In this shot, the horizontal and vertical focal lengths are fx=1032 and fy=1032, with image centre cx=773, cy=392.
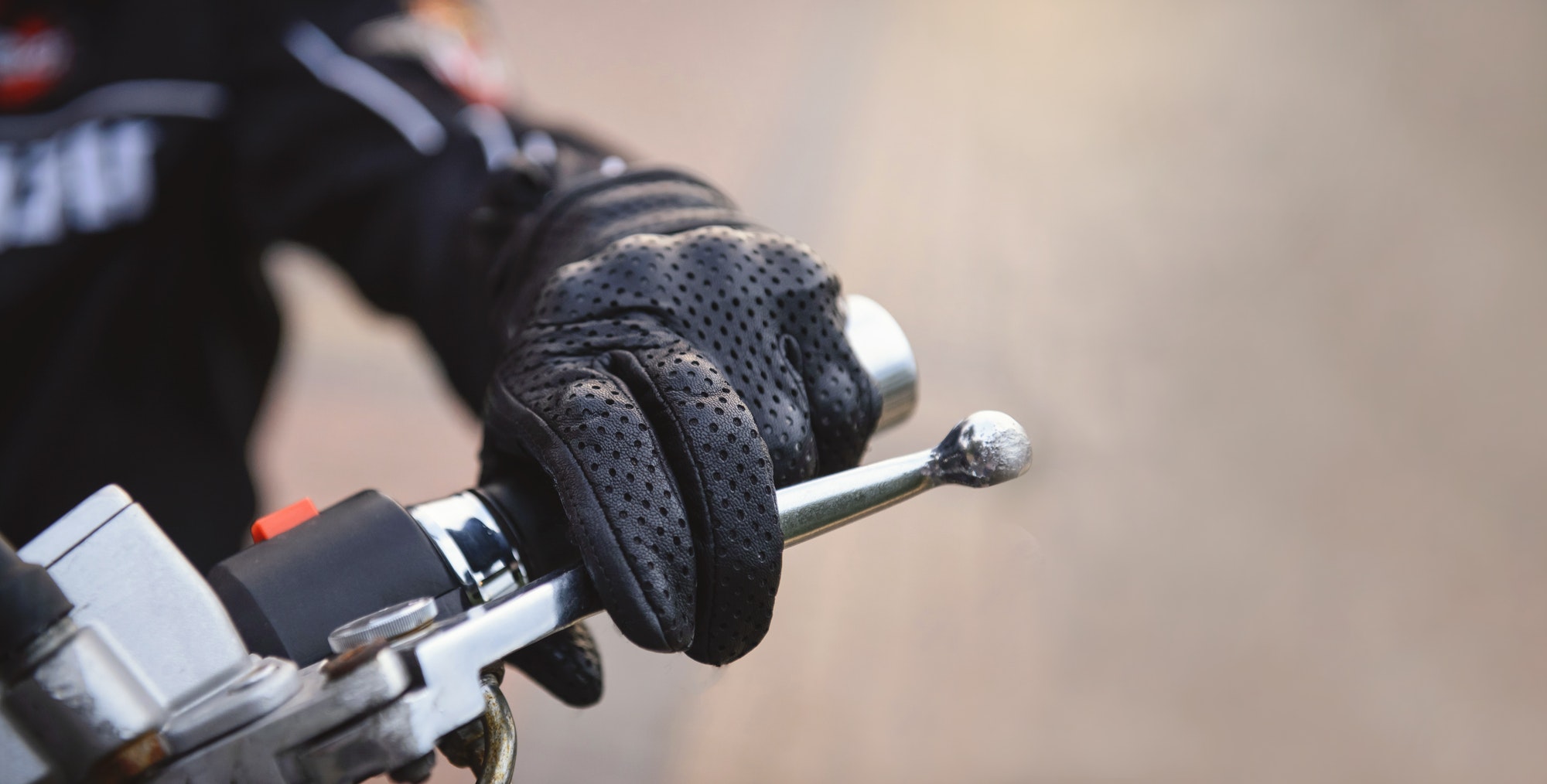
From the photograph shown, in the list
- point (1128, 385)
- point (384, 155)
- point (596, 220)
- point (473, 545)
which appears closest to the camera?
point (473, 545)

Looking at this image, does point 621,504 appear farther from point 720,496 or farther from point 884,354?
point 884,354

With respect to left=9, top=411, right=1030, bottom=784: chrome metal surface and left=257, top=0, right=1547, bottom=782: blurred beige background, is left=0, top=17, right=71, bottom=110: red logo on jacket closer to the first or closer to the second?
left=257, top=0, right=1547, bottom=782: blurred beige background

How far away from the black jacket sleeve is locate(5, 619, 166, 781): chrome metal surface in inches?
13.7

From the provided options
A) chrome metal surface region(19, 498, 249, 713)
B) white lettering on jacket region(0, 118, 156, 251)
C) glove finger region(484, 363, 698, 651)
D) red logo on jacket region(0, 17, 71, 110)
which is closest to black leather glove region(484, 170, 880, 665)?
glove finger region(484, 363, 698, 651)

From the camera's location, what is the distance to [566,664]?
410mm

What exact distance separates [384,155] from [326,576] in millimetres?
466

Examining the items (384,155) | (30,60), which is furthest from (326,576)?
(30,60)

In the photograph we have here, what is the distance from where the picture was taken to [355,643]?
297 mm

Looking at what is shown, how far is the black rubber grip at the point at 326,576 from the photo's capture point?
1.10 ft

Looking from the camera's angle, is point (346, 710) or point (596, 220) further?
point (596, 220)

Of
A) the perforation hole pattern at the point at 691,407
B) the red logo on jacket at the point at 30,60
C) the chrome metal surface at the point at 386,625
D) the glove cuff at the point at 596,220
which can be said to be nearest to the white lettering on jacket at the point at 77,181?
the red logo on jacket at the point at 30,60

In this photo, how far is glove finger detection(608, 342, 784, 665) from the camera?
1.16ft

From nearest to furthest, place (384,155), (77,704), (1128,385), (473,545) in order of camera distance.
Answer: (77,704) < (473,545) < (384,155) < (1128,385)

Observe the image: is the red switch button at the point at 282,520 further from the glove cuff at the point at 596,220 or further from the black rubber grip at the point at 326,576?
the glove cuff at the point at 596,220
